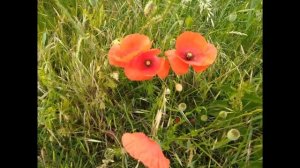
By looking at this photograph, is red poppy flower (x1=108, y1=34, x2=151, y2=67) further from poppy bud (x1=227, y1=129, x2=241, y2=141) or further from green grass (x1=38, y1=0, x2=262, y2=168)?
poppy bud (x1=227, y1=129, x2=241, y2=141)

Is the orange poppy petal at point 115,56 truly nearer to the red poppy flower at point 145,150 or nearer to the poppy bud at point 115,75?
the poppy bud at point 115,75

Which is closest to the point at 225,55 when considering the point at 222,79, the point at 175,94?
the point at 222,79

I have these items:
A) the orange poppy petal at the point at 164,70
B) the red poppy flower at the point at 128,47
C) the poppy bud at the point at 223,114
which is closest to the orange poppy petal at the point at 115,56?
the red poppy flower at the point at 128,47

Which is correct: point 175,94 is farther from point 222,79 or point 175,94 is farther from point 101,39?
point 101,39

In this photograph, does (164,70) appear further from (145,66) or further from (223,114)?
(223,114)

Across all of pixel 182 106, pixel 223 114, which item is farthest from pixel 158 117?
pixel 223 114

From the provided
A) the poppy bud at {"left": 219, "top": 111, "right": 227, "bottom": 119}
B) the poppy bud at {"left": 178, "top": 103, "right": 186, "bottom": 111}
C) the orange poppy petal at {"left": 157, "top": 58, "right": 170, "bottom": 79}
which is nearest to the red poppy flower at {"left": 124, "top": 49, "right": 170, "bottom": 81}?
the orange poppy petal at {"left": 157, "top": 58, "right": 170, "bottom": 79}
